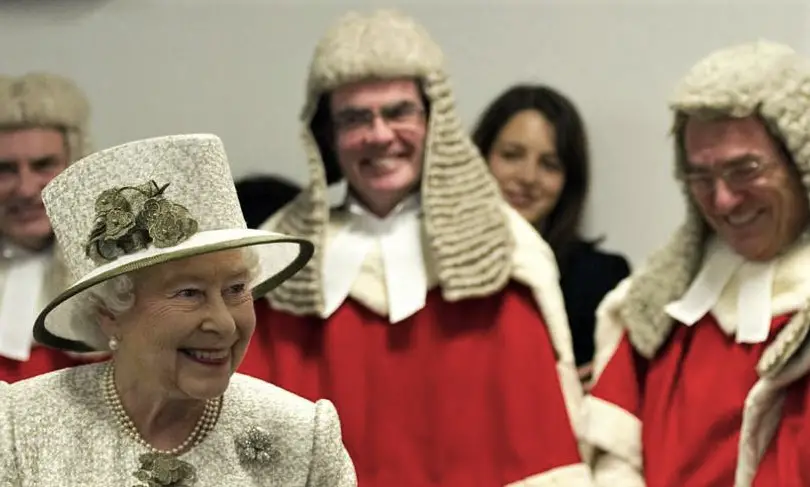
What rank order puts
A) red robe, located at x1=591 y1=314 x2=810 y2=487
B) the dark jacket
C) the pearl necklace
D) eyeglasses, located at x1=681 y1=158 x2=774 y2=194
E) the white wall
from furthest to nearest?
the white wall < the dark jacket < eyeglasses, located at x1=681 y1=158 x2=774 y2=194 < red robe, located at x1=591 y1=314 x2=810 y2=487 < the pearl necklace

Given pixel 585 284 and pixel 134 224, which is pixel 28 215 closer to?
pixel 134 224

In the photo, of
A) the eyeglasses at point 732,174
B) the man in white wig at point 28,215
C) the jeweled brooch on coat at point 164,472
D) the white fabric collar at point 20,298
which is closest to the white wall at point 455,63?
the man in white wig at point 28,215

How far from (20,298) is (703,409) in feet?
4.62

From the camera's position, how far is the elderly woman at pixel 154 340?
1.55m

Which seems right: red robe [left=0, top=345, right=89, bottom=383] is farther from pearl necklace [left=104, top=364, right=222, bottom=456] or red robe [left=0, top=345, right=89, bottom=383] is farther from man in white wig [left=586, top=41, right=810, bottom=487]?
man in white wig [left=586, top=41, right=810, bottom=487]

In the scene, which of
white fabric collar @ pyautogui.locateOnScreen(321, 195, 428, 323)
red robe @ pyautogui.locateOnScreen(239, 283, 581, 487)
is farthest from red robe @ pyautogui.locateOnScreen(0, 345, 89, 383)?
white fabric collar @ pyautogui.locateOnScreen(321, 195, 428, 323)

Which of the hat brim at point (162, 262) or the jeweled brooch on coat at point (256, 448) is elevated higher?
the hat brim at point (162, 262)

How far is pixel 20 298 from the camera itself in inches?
95.7

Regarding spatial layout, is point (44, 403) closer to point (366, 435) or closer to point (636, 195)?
point (366, 435)

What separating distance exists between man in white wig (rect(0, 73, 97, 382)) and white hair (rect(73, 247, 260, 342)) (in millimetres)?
757

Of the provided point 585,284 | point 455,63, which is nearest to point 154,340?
point 585,284

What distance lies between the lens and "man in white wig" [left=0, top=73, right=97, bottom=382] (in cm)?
241

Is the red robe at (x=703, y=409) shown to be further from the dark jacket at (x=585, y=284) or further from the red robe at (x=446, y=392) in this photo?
the dark jacket at (x=585, y=284)

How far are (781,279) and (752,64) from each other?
0.42 metres
